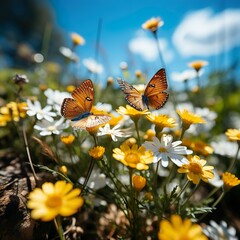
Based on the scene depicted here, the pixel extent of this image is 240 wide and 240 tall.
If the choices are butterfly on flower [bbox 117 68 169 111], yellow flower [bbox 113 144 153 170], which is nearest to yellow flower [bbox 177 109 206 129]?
butterfly on flower [bbox 117 68 169 111]

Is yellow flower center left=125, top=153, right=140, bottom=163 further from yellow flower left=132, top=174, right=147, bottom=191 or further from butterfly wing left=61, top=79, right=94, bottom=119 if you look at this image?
butterfly wing left=61, top=79, right=94, bottom=119

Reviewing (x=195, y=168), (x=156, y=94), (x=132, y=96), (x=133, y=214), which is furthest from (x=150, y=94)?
(x=133, y=214)

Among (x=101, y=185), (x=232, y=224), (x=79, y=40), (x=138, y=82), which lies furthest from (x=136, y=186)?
(x=79, y=40)

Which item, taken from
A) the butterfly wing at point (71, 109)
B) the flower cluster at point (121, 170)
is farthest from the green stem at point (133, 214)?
the butterfly wing at point (71, 109)

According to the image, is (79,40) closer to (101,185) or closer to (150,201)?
(101,185)

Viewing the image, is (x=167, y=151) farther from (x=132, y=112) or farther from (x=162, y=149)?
(x=132, y=112)
